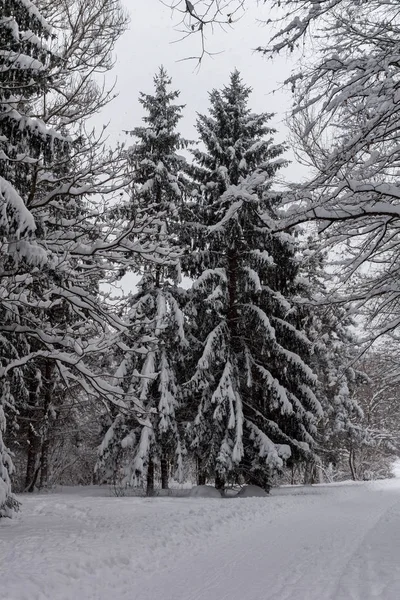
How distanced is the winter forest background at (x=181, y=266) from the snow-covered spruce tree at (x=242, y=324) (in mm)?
74

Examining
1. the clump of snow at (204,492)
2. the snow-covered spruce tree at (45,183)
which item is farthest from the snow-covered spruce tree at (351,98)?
the clump of snow at (204,492)

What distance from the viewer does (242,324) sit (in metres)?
16.5

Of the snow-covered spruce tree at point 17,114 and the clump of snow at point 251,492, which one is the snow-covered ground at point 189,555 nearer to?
the snow-covered spruce tree at point 17,114

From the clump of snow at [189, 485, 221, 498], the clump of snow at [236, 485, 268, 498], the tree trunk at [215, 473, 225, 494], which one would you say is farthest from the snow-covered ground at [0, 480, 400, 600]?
the tree trunk at [215, 473, 225, 494]

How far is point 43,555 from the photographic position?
16.4ft

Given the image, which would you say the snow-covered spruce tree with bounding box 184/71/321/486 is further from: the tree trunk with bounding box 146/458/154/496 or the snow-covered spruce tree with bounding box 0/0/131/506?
the snow-covered spruce tree with bounding box 0/0/131/506

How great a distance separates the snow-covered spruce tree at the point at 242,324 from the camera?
1467 cm

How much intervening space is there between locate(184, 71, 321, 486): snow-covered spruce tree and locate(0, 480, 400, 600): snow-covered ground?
5.35 metres

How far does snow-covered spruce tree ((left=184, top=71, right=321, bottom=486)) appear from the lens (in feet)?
48.1

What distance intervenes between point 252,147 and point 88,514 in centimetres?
1347

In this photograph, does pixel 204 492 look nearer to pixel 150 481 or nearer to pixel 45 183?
pixel 150 481

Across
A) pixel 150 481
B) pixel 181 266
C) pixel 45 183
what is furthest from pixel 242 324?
pixel 45 183

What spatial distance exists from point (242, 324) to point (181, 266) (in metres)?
3.01

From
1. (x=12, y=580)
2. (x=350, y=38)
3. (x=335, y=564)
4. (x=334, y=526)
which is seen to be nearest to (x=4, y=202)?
(x=12, y=580)
